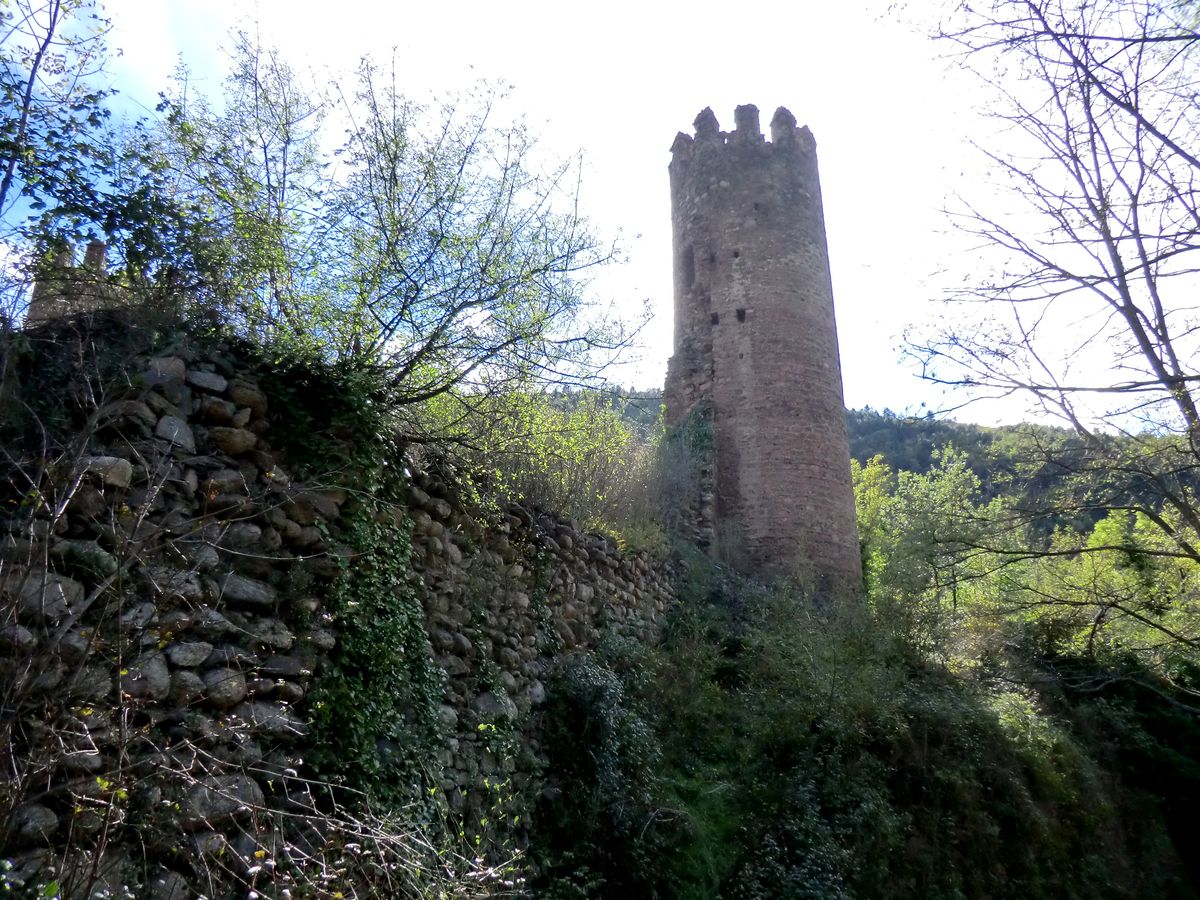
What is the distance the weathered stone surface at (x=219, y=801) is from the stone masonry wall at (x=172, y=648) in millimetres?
10

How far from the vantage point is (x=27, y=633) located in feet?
10.4

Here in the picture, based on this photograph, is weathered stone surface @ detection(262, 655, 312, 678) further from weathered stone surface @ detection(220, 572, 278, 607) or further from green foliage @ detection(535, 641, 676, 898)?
green foliage @ detection(535, 641, 676, 898)

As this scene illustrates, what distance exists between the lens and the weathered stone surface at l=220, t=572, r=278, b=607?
4145 millimetres

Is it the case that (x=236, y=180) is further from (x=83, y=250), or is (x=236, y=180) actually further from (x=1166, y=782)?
(x=1166, y=782)

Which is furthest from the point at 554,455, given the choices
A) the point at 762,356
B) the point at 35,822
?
the point at 762,356

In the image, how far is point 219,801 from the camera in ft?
11.7

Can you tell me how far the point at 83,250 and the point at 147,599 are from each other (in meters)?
2.28

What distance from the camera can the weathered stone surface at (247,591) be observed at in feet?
13.6

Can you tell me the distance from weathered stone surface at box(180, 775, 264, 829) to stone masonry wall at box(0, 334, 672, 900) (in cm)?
1

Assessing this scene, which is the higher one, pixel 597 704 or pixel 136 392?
pixel 136 392

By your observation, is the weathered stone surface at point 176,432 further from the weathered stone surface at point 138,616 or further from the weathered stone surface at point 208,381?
the weathered stone surface at point 138,616

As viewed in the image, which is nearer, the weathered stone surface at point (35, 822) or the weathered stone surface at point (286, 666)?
the weathered stone surface at point (35, 822)

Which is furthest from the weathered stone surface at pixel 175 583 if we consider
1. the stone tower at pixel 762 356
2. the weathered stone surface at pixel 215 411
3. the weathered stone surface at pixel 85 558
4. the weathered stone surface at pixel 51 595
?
the stone tower at pixel 762 356

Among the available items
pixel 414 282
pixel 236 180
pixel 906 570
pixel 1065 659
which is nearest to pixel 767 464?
pixel 906 570
